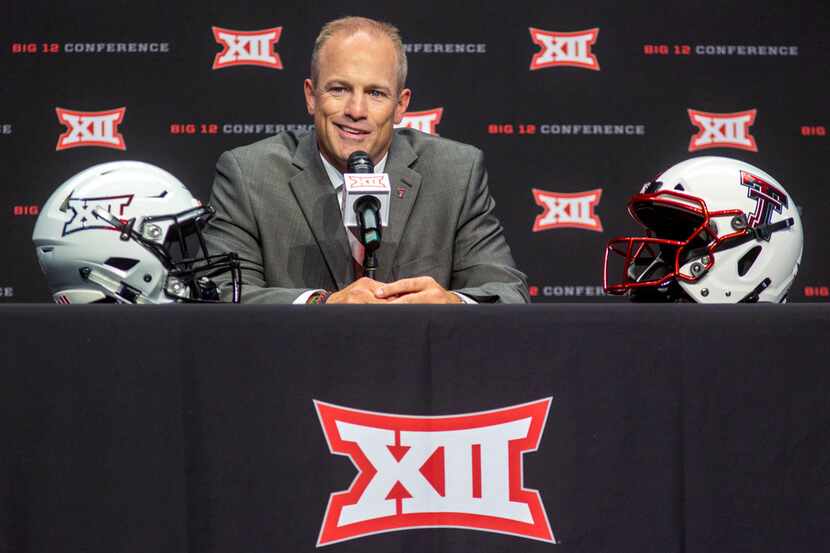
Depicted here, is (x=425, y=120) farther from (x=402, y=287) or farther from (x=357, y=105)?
(x=402, y=287)

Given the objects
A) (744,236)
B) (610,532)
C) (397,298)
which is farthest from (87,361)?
(744,236)

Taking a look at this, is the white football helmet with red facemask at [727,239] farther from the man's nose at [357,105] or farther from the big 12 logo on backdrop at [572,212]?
the big 12 logo on backdrop at [572,212]

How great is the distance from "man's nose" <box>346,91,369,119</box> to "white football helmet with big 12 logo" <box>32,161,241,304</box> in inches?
18.1

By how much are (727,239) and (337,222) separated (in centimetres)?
97

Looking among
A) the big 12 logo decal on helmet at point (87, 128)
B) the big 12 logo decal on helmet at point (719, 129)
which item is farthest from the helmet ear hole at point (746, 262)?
the big 12 logo decal on helmet at point (87, 128)

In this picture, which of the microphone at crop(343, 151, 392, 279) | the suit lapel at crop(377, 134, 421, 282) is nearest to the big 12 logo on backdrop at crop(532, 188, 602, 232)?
the suit lapel at crop(377, 134, 421, 282)

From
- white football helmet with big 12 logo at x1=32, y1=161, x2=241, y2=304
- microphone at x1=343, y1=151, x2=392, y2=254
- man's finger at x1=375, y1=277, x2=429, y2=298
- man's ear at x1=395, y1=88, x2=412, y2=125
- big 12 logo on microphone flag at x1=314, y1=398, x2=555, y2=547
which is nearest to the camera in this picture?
big 12 logo on microphone flag at x1=314, y1=398, x2=555, y2=547

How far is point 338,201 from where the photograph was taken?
2488 millimetres

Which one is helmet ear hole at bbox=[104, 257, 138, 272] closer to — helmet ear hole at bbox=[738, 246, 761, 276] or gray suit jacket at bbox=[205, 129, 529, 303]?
gray suit jacket at bbox=[205, 129, 529, 303]

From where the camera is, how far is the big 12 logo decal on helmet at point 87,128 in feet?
11.7

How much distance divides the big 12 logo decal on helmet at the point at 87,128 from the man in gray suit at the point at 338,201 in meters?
1.25

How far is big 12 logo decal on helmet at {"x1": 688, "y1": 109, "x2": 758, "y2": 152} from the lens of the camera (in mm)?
3643

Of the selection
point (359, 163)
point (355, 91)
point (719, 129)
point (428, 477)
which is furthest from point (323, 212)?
point (719, 129)

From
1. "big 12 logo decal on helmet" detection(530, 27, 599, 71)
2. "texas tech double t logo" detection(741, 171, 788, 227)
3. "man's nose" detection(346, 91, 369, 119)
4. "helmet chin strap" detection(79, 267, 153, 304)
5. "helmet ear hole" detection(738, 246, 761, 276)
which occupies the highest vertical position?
"big 12 logo decal on helmet" detection(530, 27, 599, 71)
